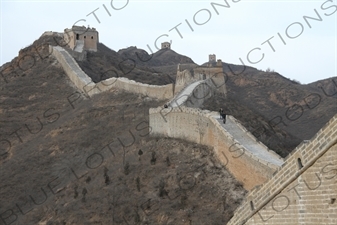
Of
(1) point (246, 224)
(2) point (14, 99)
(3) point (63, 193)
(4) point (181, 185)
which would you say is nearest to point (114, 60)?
(2) point (14, 99)

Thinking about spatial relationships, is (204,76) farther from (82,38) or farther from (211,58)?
(211,58)

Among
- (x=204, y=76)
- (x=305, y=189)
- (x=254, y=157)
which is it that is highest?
(x=204, y=76)

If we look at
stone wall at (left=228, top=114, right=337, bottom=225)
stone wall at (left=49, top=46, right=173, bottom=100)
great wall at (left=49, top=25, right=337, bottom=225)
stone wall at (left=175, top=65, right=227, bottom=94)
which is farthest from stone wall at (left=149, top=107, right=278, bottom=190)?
stone wall at (left=175, top=65, right=227, bottom=94)

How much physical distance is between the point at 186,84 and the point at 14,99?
13672mm

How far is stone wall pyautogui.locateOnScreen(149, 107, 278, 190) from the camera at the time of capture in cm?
1452

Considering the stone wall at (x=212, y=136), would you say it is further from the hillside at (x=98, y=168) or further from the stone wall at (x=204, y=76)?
the stone wall at (x=204, y=76)

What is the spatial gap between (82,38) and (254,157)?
29280 mm

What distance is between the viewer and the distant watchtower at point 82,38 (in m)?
40.9

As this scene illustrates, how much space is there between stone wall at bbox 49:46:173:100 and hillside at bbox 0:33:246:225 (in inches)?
19.2

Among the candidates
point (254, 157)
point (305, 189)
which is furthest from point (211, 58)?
point (305, 189)

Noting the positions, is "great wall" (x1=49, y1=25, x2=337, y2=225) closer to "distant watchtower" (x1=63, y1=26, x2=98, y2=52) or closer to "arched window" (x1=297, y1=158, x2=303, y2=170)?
"arched window" (x1=297, y1=158, x2=303, y2=170)

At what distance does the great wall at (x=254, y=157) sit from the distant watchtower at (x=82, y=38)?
807 cm

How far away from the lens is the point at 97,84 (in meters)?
31.4

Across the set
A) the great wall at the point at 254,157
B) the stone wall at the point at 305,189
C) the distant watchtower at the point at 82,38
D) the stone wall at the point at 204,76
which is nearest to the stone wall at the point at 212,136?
the great wall at the point at 254,157
